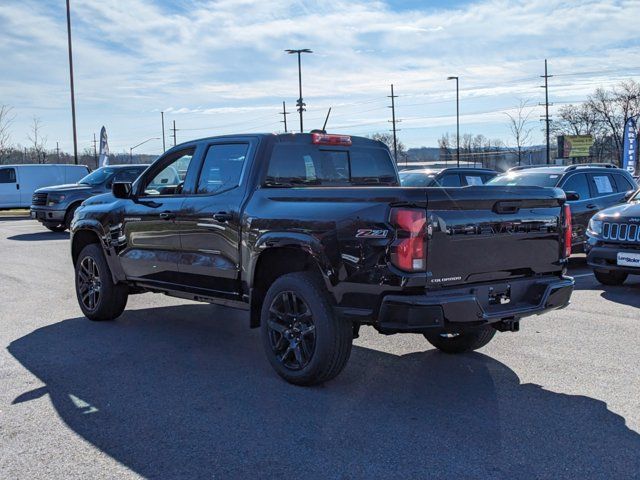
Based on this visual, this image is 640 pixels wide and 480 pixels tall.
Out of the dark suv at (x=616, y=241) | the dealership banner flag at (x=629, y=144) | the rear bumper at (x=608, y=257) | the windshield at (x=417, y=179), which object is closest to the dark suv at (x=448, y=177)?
the windshield at (x=417, y=179)

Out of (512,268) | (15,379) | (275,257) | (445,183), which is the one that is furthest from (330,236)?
(445,183)

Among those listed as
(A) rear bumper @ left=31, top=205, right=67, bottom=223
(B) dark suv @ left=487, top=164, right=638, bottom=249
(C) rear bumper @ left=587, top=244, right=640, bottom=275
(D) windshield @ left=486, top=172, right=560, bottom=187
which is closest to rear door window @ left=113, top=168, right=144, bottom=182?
(A) rear bumper @ left=31, top=205, right=67, bottom=223

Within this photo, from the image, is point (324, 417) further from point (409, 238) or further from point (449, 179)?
point (449, 179)

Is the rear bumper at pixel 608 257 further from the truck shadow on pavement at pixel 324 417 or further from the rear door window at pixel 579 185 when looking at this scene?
the truck shadow on pavement at pixel 324 417

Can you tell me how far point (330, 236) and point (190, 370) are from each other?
1.78 meters

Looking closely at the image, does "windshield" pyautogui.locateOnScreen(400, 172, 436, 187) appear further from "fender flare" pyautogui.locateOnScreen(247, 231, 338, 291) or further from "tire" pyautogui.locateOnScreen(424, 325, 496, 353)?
"fender flare" pyautogui.locateOnScreen(247, 231, 338, 291)

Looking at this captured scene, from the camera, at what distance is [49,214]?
18547 mm

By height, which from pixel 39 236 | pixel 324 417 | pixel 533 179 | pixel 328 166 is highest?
pixel 328 166

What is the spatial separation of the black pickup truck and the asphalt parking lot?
0.43m

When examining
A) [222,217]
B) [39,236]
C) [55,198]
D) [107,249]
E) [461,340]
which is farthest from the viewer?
[55,198]

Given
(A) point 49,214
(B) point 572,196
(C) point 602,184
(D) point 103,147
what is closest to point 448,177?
(C) point 602,184

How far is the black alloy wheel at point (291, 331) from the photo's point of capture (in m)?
4.85

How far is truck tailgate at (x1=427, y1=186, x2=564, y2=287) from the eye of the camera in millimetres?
4285

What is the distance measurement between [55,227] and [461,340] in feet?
54.2
